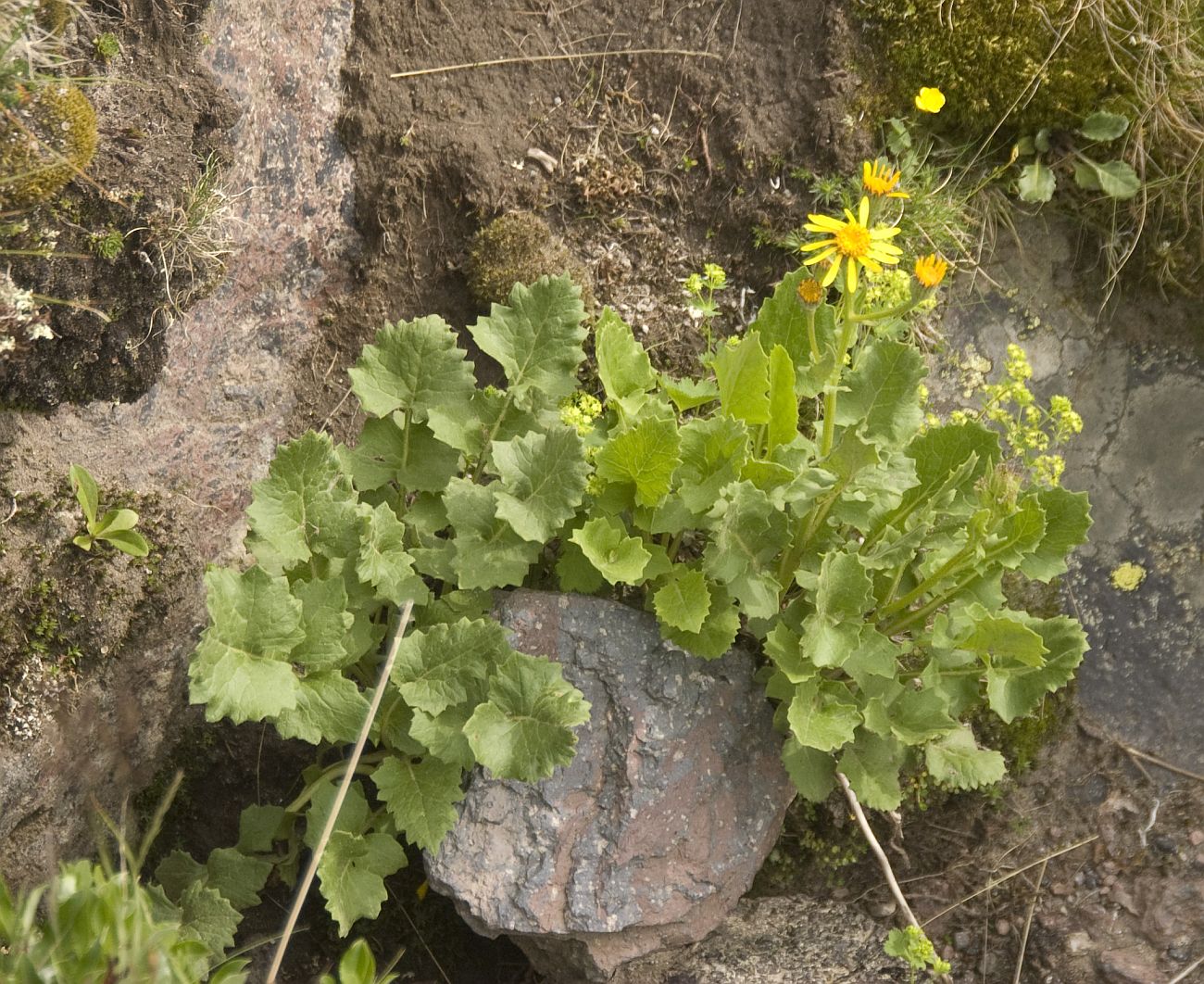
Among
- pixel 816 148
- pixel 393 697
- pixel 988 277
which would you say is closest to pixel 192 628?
pixel 393 697

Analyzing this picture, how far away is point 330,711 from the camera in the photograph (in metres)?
2.73

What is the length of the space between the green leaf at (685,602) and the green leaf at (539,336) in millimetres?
671

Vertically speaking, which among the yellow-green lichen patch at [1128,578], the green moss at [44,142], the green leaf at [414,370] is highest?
the green moss at [44,142]

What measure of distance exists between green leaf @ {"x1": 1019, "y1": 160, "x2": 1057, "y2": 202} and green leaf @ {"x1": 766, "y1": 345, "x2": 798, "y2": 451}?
1.32 m

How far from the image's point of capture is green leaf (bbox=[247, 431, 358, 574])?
280 cm

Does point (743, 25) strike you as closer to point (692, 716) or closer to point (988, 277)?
point (988, 277)

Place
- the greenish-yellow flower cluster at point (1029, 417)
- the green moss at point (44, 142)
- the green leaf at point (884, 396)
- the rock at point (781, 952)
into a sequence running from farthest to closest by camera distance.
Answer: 1. the rock at point (781, 952)
2. the greenish-yellow flower cluster at point (1029, 417)
3. the green leaf at point (884, 396)
4. the green moss at point (44, 142)

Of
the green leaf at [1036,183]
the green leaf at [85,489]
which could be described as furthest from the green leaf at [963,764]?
the green leaf at [85,489]

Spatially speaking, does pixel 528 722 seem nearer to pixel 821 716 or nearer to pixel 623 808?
pixel 623 808

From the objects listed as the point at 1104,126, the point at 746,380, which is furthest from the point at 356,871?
the point at 1104,126

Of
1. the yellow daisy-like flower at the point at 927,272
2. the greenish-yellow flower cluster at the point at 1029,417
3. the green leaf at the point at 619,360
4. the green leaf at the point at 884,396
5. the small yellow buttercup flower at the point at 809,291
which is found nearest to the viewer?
the yellow daisy-like flower at the point at 927,272

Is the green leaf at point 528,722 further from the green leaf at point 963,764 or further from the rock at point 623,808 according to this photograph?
the green leaf at point 963,764

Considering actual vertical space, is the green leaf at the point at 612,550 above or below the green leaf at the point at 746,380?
below

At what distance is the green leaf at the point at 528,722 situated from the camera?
276cm
